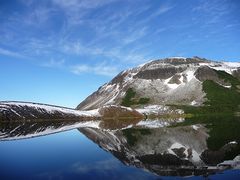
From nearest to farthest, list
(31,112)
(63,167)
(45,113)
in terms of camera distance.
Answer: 1. (63,167)
2. (31,112)
3. (45,113)

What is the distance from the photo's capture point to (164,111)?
161 m

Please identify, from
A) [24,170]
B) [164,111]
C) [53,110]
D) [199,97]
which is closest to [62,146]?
[24,170]

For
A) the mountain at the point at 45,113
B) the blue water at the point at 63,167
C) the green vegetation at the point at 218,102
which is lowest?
the blue water at the point at 63,167

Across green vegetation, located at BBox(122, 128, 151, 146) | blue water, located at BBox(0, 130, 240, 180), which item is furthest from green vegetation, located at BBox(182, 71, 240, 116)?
blue water, located at BBox(0, 130, 240, 180)

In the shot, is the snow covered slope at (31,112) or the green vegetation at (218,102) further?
the green vegetation at (218,102)

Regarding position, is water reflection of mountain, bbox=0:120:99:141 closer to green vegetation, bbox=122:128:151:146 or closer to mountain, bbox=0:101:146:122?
green vegetation, bbox=122:128:151:146

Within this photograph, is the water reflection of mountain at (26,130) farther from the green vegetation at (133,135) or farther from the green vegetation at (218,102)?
the green vegetation at (218,102)

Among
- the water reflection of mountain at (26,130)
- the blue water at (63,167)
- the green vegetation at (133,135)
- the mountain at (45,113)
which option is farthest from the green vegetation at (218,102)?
the blue water at (63,167)

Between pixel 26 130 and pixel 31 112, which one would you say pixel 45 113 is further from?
pixel 26 130

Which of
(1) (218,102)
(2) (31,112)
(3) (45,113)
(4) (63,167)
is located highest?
(1) (218,102)

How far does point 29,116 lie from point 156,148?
80972 millimetres

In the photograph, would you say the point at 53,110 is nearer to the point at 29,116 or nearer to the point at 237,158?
the point at 29,116

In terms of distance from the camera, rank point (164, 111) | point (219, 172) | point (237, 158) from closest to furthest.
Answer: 1. point (219, 172)
2. point (237, 158)
3. point (164, 111)

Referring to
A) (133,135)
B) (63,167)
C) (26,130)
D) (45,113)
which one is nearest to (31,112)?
(45,113)
